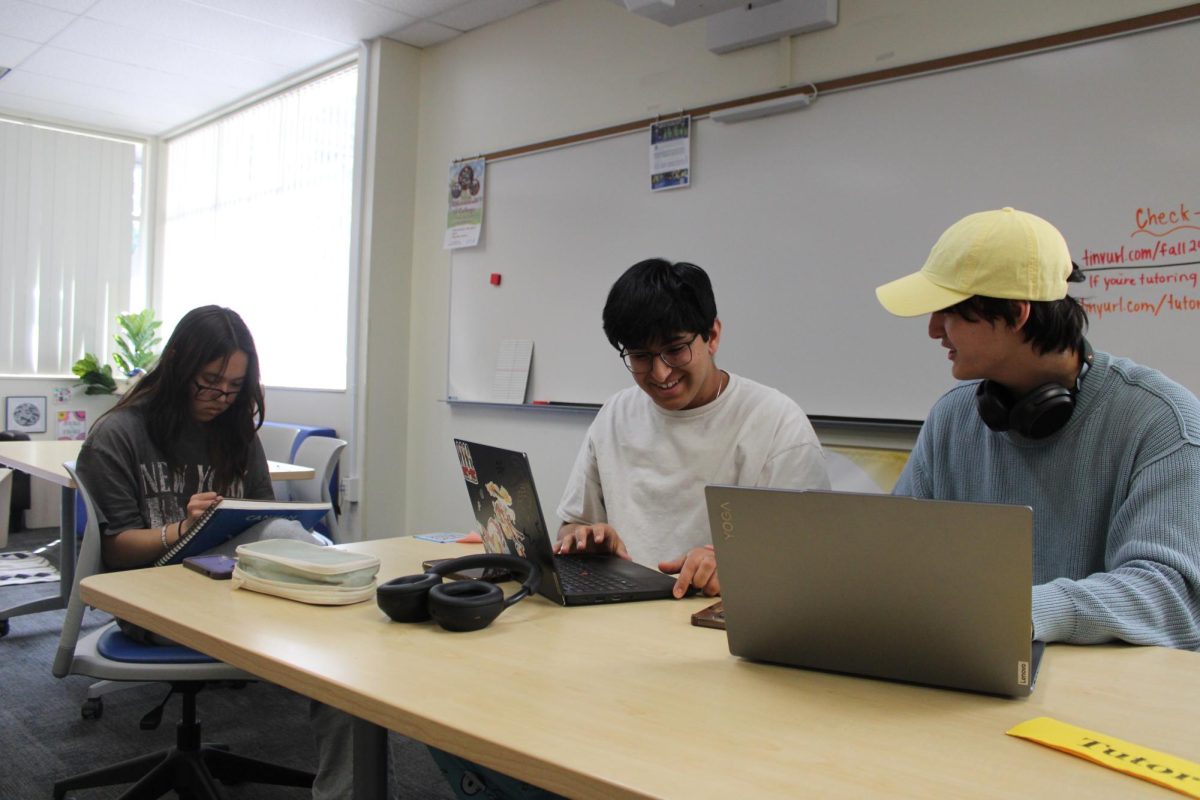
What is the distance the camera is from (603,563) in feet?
5.04

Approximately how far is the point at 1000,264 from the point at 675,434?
798mm

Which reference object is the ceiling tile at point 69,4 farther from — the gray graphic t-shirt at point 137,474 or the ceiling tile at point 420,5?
the gray graphic t-shirt at point 137,474

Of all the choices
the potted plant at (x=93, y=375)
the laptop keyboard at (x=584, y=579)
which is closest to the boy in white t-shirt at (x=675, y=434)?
the laptop keyboard at (x=584, y=579)

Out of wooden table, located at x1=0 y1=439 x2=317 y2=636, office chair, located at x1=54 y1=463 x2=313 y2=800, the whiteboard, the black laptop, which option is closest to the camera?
the black laptop

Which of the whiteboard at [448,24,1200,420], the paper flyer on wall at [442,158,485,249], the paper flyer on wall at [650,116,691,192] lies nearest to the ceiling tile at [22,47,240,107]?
the paper flyer on wall at [442,158,485,249]

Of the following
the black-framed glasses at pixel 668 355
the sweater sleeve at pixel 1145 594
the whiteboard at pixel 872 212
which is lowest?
the sweater sleeve at pixel 1145 594

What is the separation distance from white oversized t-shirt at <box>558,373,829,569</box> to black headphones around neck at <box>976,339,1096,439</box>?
0.44 m

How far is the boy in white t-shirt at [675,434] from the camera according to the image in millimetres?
1736

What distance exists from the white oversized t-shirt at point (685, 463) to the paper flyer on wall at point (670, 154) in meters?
1.46

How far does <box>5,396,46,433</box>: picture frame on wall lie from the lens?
589 cm

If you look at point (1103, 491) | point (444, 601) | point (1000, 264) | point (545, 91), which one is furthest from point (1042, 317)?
point (545, 91)

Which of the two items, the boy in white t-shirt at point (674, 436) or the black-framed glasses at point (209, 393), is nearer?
the boy in white t-shirt at point (674, 436)

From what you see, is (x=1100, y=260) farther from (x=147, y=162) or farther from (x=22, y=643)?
(x=147, y=162)

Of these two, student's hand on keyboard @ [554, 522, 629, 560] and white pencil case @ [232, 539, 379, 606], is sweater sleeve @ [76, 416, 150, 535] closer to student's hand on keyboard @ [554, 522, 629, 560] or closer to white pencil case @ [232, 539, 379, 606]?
white pencil case @ [232, 539, 379, 606]
